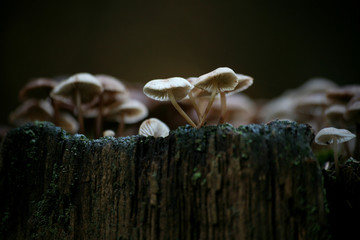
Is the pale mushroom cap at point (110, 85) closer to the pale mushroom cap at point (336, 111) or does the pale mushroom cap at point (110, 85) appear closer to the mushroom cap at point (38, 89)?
the mushroom cap at point (38, 89)

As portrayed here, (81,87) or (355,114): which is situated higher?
(81,87)

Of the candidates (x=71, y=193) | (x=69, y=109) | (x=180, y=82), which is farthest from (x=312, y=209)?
(x=69, y=109)

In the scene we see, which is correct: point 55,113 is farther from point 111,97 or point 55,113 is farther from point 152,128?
point 152,128

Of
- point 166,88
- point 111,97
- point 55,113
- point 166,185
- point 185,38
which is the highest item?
point 185,38

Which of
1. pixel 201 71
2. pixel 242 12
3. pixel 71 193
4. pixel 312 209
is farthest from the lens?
pixel 242 12

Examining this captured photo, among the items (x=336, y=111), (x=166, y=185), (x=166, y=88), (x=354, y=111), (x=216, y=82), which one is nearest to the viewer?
(x=166, y=185)

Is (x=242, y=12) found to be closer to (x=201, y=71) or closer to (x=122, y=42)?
(x=201, y=71)

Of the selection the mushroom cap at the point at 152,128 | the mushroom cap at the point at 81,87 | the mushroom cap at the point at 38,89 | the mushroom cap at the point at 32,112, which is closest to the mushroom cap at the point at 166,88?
the mushroom cap at the point at 152,128

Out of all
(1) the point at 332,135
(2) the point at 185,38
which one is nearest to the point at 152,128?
(1) the point at 332,135
